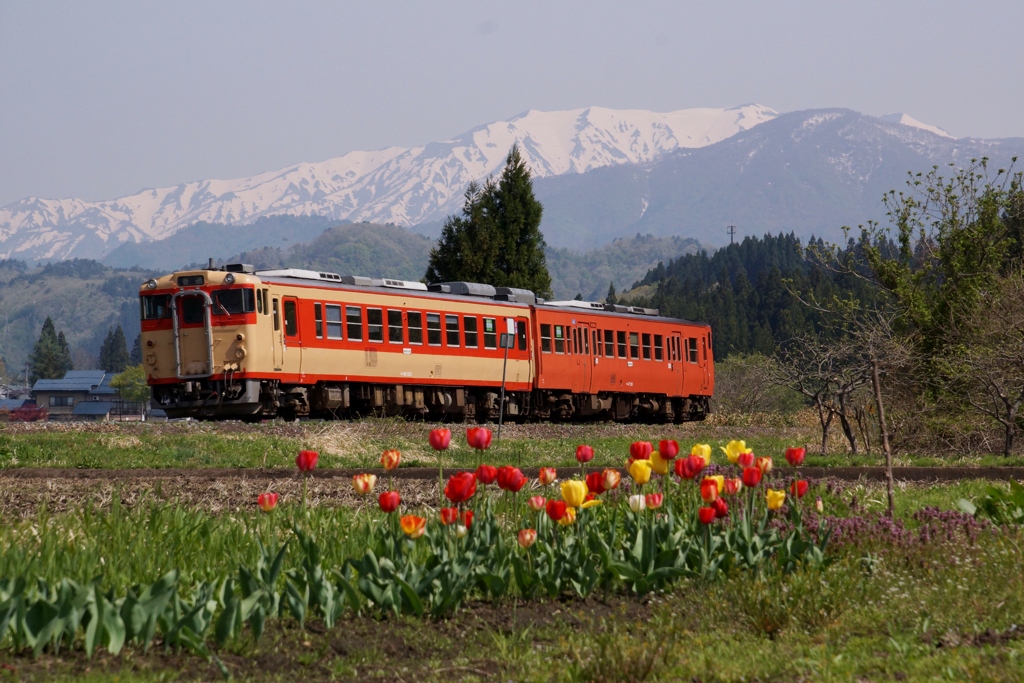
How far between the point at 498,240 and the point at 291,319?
2080 cm

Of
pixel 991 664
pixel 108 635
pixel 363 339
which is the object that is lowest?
pixel 991 664

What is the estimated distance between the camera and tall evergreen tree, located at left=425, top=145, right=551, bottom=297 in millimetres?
45844

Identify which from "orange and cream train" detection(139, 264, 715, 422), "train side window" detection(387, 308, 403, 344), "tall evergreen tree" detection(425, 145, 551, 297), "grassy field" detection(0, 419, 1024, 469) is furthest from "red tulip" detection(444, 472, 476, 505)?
"tall evergreen tree" detection(425, 145, 551, 297)

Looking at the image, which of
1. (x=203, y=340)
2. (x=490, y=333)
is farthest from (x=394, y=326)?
(x=203, y=340)

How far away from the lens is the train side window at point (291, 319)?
1019 inches

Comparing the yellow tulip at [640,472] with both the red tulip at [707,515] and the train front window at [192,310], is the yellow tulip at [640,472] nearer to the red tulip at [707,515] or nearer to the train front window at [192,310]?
the red tulip at [707,515]

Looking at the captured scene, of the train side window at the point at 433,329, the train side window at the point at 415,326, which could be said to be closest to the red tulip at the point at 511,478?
the train side window at the point at 415,326

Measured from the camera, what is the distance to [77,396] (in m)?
180

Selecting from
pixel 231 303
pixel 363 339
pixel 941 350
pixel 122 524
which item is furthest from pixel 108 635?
pixel 941 350

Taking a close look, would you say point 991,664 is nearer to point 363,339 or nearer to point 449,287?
point 363,339

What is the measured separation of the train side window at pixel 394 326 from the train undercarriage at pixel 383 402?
4.04ft

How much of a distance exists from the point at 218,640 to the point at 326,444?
14.9 meters

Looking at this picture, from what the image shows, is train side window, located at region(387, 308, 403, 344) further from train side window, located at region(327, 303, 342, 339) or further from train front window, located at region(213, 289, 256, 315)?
train front window, located at region(213, 289, 256, 315)

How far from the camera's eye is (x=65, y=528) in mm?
7805
